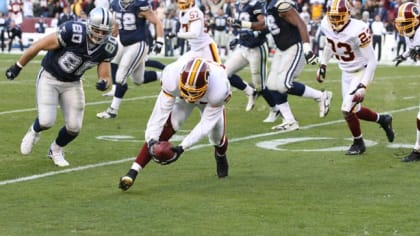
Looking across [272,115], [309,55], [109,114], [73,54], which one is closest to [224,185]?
[73,54]

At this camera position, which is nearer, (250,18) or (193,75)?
(193,75)

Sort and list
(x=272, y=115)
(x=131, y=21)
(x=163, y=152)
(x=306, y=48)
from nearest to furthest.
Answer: (x=163, y=152)
(x=306, y=48)
(x=272, y=115)
(x=131, y=21)

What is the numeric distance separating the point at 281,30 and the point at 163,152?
16.6ft

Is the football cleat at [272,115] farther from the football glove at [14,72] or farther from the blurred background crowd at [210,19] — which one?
the blurred background crowd at [210,19]

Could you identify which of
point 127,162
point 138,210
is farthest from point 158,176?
point 138,210

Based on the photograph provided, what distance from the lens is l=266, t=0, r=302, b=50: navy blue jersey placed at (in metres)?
11.9

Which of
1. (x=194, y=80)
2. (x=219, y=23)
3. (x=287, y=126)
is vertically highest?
(x=194, y=80)

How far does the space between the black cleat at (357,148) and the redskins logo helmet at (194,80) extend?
2860mm

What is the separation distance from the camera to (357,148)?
9891mm

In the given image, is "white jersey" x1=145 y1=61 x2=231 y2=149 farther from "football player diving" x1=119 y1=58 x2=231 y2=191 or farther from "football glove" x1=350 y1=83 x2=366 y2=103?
"football glove" x1=350 y1=83 x2=366 y2=103

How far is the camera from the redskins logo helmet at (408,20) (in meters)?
9.11

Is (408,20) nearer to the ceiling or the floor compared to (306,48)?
nearer to the ceiling

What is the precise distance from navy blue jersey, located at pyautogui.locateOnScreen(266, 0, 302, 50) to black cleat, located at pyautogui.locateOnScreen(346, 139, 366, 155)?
7.92 ft

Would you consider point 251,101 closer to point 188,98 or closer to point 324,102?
point 324,102
